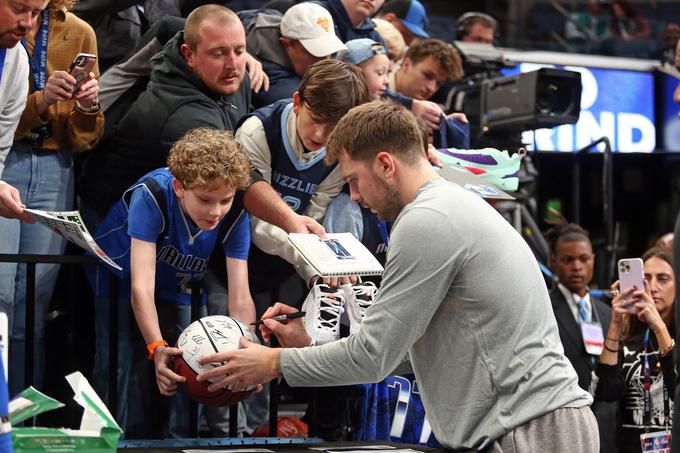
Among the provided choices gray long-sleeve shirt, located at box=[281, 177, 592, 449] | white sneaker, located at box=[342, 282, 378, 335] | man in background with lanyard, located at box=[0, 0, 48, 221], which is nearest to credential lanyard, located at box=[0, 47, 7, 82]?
man in background with lanyard, located at box=[0, 0, 48, 221]

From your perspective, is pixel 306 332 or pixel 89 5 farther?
pixel 89 5

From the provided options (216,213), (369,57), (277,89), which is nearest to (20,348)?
(216,213)

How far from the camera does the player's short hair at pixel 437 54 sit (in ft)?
18.8

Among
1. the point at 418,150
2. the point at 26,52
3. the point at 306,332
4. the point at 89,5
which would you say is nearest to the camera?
the point at 418,150

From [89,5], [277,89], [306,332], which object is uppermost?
[89,5]

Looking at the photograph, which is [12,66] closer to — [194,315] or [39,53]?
[39,53]

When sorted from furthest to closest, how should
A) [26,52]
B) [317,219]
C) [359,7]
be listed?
[359,7]
[317,219]
[26,52]

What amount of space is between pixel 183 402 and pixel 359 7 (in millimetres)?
2224

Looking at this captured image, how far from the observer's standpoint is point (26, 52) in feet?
13.6

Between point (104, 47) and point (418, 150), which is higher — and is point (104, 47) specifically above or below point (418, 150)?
above

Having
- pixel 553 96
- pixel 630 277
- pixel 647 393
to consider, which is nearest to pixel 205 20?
pixel 630 277

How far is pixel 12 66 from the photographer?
156 inches

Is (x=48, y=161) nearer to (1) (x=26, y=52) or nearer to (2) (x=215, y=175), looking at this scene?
(1) (x=26, y=52)

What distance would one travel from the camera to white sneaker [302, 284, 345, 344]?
143 inches
